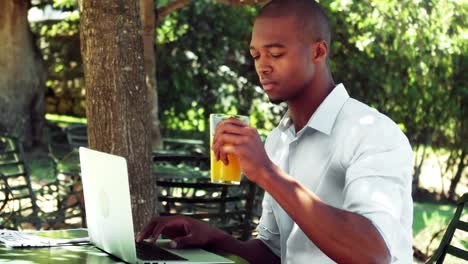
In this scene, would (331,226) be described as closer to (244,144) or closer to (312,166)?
(244,144)

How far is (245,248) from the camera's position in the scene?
336cm

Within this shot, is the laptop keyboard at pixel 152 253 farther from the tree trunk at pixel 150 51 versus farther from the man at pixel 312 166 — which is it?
the tree trunk at pixel 150 51

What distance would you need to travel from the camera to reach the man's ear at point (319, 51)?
10.2ft

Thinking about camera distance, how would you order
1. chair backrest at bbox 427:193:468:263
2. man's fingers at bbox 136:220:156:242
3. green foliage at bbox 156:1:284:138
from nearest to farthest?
man's fingers at bbox 136:220:156:242, chair backrest at bbox 427:193:468:263, green foliage at bbox 156:1:284:138

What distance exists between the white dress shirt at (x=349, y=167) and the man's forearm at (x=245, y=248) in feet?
0.11

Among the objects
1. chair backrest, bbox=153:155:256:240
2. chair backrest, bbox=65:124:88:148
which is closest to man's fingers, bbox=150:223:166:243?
chair backrest, bbox=153:155:256:240

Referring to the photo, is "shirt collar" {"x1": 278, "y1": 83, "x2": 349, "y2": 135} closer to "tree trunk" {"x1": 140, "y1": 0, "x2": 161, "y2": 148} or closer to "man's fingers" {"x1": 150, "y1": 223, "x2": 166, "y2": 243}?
"man's fingers" {"x1": 150, "y1": 223, "x2": 166, "y2": 243}

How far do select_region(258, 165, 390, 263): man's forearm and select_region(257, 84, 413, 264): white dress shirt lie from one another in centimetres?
6

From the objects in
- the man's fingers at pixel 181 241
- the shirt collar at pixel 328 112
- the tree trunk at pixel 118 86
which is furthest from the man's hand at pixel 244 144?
the tree trunk at pixel 118 86

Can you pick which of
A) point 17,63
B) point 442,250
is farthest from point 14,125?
point 442,250

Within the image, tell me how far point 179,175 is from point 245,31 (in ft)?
18.7

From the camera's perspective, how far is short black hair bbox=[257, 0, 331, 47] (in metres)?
3.08

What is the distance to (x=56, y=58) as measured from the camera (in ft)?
49.7

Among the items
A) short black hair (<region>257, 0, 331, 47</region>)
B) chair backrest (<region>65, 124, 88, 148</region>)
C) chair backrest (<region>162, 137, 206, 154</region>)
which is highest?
short black hair (<region>257, 0, 331, 47</region>)
